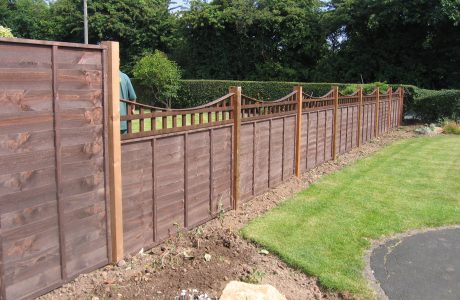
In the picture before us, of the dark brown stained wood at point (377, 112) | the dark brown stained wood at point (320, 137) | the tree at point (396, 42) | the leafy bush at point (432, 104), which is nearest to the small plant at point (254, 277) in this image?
the dark brown stained wood at point (320, 137)

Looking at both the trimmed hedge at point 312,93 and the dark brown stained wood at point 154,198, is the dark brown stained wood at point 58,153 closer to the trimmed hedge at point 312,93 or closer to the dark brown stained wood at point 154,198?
the dark brown stained wood at point 154,198

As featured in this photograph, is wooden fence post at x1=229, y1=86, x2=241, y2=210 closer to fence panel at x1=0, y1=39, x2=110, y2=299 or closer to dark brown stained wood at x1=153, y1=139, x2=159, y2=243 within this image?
dark brown stained wood at x1=153, y1=139, x2=159, y2=243

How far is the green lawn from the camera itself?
15.7ft

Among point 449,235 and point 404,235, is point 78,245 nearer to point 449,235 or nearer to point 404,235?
point 404,235

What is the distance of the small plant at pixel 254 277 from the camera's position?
13.6 feet

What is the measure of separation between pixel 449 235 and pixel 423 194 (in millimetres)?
2096

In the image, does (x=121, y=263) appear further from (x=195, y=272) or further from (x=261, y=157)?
(x=261, y=157)

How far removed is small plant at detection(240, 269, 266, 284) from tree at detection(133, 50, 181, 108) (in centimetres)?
2399

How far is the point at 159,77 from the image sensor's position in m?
27.5

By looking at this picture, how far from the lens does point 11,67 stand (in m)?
3.11

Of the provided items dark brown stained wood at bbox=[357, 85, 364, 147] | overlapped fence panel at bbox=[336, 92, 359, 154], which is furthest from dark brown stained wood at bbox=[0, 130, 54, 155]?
dark brown stained wood at bbox=[357, 85, 364, 147]

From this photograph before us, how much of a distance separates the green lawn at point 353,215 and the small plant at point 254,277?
512 millimetres

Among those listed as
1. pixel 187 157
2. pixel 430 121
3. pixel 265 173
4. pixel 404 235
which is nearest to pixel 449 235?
pixel 404 235

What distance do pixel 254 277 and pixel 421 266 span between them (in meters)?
1.89
